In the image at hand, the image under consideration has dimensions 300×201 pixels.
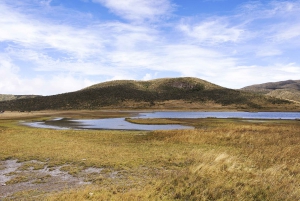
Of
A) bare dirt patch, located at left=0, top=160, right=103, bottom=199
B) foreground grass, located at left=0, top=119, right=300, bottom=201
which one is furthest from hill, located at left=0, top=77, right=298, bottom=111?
bare dirt patch, located at left=0, top=160, right=103, bottom=199

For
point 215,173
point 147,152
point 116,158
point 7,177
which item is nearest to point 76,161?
point 116,158

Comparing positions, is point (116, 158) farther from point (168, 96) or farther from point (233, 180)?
point (168, 96)

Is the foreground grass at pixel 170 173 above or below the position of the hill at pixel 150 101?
below

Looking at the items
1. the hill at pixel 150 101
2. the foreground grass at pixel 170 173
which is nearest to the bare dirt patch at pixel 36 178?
the foreground grass at pixel 170 173

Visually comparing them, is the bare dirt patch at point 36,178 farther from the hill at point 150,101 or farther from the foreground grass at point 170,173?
the hill at point 150,101

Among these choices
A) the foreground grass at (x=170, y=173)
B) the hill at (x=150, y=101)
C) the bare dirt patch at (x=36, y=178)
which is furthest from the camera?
the hill at (x=150, y=101)

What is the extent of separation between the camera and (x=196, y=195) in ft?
29.2

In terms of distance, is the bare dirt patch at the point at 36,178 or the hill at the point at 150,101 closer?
the bare dirt patch at the point at 36,178

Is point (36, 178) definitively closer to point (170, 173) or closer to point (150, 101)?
point (170, 173)

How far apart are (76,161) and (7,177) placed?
411 cm

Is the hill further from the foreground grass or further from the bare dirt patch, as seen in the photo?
the bare dirt patch

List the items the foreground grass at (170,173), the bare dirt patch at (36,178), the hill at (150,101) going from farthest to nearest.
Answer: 1. the hill at (150,101)
2. the bare dirt patch at (36,178)
3. the foreground grass at (170,173)

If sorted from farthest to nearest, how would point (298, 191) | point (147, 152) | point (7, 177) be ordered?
point (147, 152), point (7, 177), point (298, 191)

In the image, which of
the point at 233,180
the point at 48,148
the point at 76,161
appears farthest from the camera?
the point at 48,148
